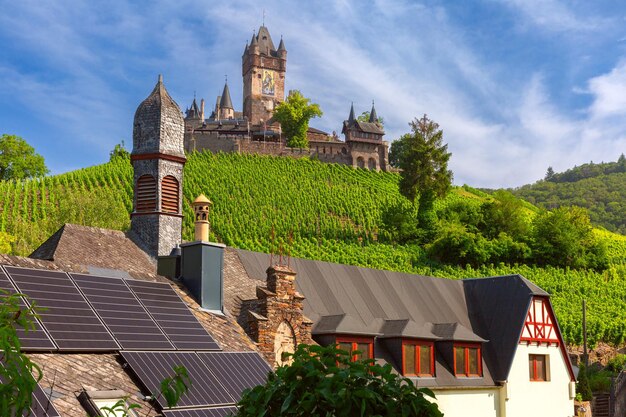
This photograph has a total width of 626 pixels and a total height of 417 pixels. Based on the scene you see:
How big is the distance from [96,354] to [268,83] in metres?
141

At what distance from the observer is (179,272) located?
1972 centimetres

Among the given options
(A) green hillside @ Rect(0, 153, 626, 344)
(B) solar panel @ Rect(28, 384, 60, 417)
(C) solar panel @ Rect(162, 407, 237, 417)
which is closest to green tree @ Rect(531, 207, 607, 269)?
(A) green hillside @ Rect(0, 153, 626, 344)

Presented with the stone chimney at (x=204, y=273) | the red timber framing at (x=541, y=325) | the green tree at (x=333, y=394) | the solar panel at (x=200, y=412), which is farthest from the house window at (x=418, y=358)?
the green tree at (x=333, y=394)

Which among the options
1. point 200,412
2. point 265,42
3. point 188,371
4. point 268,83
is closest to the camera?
point 200,412

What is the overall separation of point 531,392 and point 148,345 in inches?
728

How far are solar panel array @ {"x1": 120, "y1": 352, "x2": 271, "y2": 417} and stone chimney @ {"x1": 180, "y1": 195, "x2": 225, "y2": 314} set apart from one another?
9.17 feet

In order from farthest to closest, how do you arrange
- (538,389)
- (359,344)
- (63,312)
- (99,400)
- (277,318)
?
1. (538,389)
2. (359,344)
3. (277,318)
4. (63,312)
5. (99,400)

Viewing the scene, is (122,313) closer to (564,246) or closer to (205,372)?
(205,372)

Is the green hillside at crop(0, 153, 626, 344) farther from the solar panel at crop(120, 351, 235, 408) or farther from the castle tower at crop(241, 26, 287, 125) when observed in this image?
the castle tower at crop(241, 26, 287, 125)

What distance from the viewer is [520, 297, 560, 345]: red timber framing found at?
93.8 ft

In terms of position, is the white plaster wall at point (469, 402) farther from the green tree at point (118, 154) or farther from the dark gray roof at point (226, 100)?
the dark gray roof at point (226, 100)

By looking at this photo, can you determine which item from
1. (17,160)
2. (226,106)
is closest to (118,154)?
(17,160)

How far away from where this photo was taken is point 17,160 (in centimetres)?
8706

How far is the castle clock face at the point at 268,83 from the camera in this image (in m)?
150
